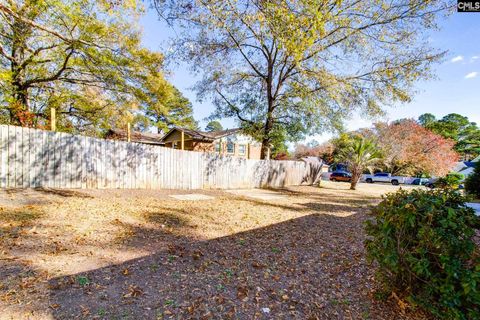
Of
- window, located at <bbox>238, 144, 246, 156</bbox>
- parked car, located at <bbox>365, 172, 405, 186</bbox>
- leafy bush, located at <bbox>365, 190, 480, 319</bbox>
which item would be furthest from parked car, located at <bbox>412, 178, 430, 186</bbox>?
leafy bush, located at <bbox>365, 190, 480, 319</bbox>

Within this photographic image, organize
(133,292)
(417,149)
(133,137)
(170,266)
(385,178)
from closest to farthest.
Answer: (133,292), (170,266), (133,137), (417,149), (385,178)

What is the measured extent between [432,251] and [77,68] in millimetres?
14781

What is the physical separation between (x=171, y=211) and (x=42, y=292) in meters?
3.76

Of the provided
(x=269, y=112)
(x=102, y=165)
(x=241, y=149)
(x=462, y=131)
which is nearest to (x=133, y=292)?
A: (x=102, y=165)

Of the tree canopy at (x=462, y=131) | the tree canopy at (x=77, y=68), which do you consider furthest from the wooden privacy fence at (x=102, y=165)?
the tree canopy at (x=462, y=131)

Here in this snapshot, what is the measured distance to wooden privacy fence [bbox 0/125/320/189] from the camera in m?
6.38

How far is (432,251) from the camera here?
225 centimetres

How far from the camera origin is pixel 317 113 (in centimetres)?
1336

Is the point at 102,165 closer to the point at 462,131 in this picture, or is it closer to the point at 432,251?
the point at 432,251

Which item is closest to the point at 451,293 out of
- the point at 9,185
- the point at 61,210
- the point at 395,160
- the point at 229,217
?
the point at 229,217

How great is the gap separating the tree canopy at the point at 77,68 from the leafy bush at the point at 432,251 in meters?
9.80

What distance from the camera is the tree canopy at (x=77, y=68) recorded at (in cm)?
937

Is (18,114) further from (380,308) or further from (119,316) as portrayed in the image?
(380,308)

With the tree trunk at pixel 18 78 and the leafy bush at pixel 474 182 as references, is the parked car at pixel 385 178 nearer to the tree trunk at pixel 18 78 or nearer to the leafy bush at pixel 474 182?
the leafy bush at pixel 474 182
